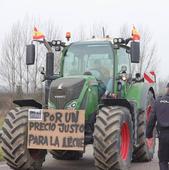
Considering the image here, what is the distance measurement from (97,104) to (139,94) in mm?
1757

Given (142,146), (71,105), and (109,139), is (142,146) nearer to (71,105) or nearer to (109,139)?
(71,105)

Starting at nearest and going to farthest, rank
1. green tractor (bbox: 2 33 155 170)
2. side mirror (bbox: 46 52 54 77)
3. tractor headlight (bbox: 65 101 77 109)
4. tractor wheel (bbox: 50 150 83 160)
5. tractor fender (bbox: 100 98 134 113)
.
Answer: green tractor (bbox: 2 33 155 170) < tractor fender (bbox: 100 98 134 113) < tractor headlight (bbox: 65 101 77 109) < side mirror (bbox: 46 52 54 77) < tractor wheel (bbox: 50 150 83 160)

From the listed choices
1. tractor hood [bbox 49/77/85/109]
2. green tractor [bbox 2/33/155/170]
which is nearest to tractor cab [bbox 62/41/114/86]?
green tractor [bbox 2/33/155/170]

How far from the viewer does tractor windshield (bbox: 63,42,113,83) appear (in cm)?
1055

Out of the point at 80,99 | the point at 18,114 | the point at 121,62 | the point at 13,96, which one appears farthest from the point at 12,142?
the point at 13,96

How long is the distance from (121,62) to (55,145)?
2921mm

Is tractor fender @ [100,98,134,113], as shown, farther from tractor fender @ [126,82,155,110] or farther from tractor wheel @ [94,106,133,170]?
tractor fender @ [126,82,155,110]

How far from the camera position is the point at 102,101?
9555 millimetres

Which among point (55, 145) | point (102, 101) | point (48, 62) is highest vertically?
point (48, 62)

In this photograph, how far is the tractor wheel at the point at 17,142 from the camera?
356 inches

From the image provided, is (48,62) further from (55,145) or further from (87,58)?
(55,145)

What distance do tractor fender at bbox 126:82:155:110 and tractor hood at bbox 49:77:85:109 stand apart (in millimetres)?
1932

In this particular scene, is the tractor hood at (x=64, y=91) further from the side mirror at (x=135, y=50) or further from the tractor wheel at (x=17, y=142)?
the side mirror at (x=135, y=50)

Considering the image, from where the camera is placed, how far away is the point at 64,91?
31.3 ft
